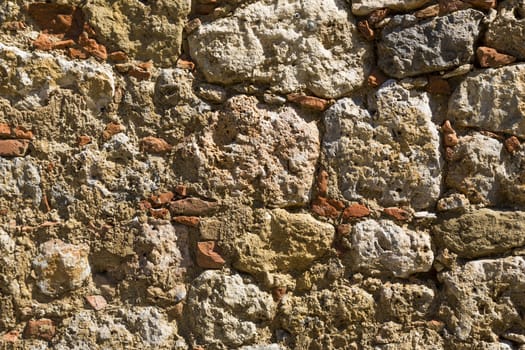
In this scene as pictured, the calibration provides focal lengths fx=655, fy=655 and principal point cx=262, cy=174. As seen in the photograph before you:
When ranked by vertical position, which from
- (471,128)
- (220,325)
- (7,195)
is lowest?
(220,325)

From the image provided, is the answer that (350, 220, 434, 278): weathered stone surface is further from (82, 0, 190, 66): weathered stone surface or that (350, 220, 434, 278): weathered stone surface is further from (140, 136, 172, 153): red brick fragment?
(82, 0, 190, 66): weathered stone surface

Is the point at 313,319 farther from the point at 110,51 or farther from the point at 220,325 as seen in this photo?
the point at 110,51

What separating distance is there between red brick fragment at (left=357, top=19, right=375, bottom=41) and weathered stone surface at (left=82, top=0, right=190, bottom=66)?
0.64m

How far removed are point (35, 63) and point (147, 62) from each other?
1.30 feet

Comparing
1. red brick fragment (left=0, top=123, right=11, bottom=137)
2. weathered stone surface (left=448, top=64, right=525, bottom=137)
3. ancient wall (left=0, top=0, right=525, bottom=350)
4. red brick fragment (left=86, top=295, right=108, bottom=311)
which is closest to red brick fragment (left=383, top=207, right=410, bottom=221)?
ancient wall (left=0, top=0, right=525, bottom=350)

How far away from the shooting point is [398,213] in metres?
2.33

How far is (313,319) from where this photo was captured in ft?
7.70

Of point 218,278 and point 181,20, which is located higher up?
point 181,20

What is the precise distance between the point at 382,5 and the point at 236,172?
0.79 m

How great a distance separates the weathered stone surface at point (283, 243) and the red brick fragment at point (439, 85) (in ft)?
2.03

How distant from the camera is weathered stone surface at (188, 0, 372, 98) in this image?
2.37 meters

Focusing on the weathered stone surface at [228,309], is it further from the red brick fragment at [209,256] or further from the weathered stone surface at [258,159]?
the weathered stone surface at [258,159]

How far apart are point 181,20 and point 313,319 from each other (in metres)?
1.19

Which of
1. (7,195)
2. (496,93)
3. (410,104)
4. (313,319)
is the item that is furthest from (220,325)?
(496,93)
